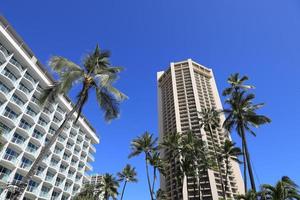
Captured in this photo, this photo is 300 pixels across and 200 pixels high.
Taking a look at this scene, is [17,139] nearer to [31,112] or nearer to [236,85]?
[31,112]

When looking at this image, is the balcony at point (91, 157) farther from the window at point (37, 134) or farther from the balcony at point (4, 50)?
the balcony at point (4, 50)

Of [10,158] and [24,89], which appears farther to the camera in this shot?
[24,89]

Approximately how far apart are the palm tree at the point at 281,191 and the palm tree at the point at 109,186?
38.4 meters

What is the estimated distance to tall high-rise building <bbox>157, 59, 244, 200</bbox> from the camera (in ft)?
282

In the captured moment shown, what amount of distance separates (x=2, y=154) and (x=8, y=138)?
3.18 m

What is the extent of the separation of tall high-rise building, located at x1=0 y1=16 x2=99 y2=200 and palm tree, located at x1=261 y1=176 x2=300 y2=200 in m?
37.0

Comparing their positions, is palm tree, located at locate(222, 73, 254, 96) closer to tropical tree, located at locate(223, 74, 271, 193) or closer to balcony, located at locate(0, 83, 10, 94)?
tropical tree, located at locate(223, 74, 271, 193)

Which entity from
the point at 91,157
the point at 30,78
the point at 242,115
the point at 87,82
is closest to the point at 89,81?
the point at 87,82

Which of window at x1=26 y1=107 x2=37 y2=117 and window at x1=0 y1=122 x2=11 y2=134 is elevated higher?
window at x1=26 y1=107 x2=37 y2=117

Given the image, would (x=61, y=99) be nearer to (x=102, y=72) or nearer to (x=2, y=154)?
(x=2, y=154)

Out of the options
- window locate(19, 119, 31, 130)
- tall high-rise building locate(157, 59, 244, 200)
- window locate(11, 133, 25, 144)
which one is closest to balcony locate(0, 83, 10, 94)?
Answer: window locate(19, 119, 31, 130)

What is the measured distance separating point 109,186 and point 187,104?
63555 millimetres

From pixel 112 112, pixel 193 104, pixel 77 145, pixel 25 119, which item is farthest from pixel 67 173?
pixel 193 104

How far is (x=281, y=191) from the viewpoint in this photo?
859 inches
